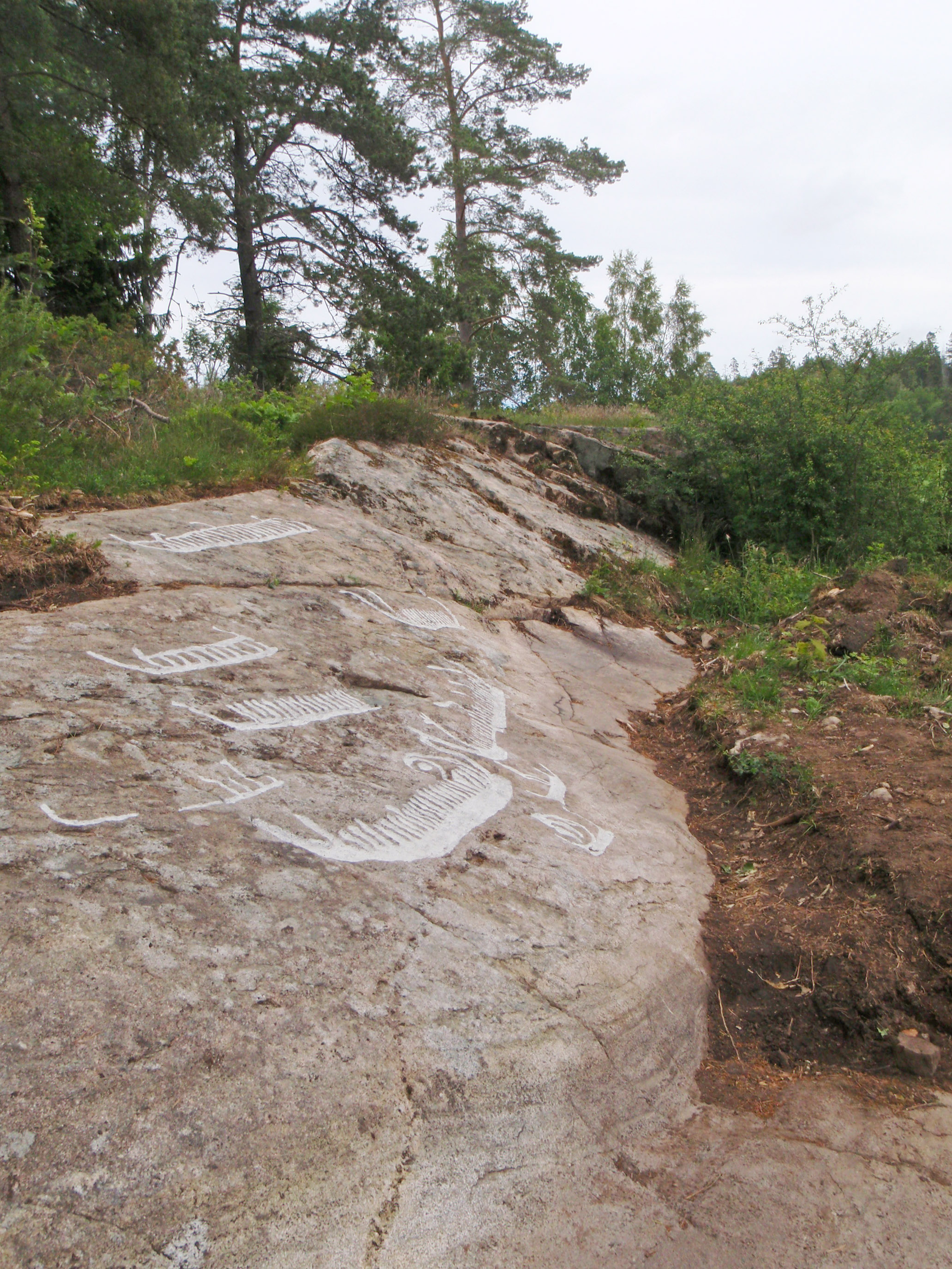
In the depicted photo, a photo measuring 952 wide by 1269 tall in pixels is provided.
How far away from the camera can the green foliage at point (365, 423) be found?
713 centimetres

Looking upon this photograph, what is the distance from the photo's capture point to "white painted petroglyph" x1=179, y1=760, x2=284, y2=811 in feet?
8.18

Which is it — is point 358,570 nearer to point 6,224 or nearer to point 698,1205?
point 698,1205

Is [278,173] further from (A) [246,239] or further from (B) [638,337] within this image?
(B) [638,337]

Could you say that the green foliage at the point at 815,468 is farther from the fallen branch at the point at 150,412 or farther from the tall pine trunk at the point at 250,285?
the tall pine trunk at the point at 250,285

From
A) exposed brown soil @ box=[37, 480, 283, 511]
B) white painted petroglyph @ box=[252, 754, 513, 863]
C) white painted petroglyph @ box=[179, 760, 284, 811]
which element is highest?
exposed brown soil @ box=[37, 480, 283, 511]

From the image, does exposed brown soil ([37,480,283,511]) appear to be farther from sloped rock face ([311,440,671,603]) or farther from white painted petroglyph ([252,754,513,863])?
white painted petroglyph ([252,754,513,863])

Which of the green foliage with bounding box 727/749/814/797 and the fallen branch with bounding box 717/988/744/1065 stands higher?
the green foliage with bounding box 727/749/814/797

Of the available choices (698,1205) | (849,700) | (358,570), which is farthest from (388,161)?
(698,1205)

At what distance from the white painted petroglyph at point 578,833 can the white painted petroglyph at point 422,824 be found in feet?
0.62

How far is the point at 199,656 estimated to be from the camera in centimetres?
341

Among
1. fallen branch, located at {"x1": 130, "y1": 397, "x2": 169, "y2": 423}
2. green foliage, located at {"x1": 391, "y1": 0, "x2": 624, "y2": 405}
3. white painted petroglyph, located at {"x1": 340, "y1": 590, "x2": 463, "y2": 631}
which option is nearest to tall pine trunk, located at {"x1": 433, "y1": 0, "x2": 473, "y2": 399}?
green foliage, located at {"x1": 391, "y1": 0, "x2": 624, "y2": 405}

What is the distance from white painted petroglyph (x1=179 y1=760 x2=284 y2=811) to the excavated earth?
0.01 meters

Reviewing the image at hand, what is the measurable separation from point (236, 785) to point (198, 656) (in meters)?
0.97

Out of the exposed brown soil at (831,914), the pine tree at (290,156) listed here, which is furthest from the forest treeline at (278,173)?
the exposed brown soil at (831,914)
